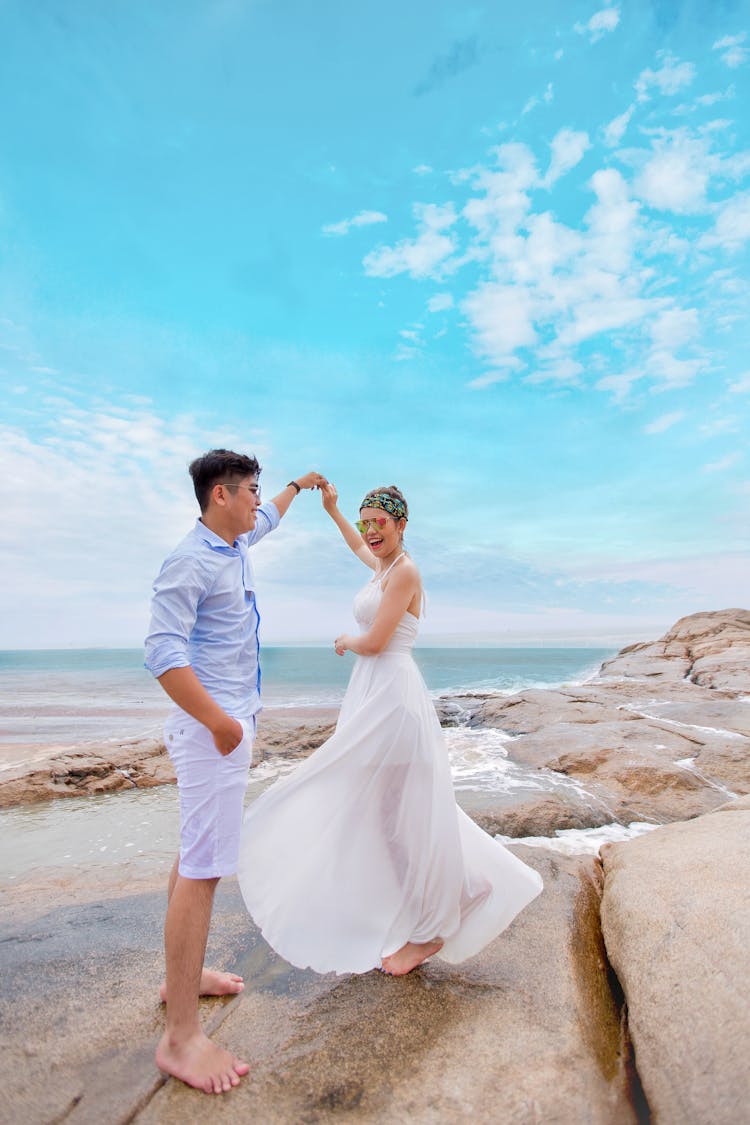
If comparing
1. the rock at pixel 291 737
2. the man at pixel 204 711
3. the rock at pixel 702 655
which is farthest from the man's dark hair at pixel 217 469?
the rock at pixel 702 655

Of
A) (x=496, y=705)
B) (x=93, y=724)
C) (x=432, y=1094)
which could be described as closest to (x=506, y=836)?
(x=432, y=1094)

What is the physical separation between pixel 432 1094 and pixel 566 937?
1434mm

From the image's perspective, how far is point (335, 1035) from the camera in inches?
102

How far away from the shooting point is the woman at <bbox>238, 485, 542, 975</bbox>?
299cm

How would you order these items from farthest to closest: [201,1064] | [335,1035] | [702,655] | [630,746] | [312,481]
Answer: [702,655] → [630,746] → [312,481] → [335,1035] → [201,1064]

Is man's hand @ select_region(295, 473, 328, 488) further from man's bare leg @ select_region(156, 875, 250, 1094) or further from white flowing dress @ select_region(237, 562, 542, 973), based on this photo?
man's bare leg @ select_region(156, 875, 250, 1094)

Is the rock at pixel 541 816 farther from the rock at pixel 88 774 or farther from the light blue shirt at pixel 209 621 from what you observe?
the rock at pixel 88 774

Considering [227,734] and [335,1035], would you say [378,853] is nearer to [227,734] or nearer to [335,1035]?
[335,1035]

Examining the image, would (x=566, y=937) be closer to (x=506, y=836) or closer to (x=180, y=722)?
(x=180, y=722)

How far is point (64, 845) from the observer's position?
6668mm

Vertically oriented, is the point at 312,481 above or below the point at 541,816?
above

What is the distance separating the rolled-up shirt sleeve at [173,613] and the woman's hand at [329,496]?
171cm

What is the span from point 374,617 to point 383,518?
21.5 inches

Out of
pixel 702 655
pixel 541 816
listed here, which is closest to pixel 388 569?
pixel 541 816
